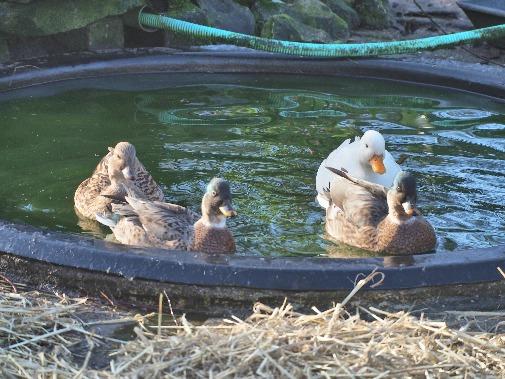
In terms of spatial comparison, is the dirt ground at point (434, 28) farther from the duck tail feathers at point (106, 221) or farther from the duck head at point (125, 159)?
the duck tail feathers at point (106, 221)

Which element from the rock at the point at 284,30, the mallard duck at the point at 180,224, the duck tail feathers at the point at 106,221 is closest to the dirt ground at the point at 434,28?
the rock at the point at 284,30

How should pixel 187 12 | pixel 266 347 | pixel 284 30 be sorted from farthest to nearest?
1. pixel 284 30
2. pixel 187 12
3. pixel 266 347

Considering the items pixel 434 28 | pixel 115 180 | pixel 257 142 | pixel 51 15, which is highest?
pixel 51 15

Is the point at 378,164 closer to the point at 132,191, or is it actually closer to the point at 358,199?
the point at 358,199

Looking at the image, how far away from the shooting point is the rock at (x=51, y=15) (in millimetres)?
9406

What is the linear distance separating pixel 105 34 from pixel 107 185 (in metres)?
3.89

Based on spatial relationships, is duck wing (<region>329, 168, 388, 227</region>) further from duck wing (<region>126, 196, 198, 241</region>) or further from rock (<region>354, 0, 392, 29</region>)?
rock (<region>354, 0, 392, 29</region>)

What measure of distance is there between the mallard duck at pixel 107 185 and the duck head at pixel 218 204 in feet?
2.65

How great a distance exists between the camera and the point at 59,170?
724 cm

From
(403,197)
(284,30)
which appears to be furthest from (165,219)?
(284,30)

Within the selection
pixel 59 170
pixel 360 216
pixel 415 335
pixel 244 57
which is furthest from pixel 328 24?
pixel 415 335

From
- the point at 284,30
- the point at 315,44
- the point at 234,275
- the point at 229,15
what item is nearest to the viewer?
the point at 234,275

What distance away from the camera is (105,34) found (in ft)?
33.6

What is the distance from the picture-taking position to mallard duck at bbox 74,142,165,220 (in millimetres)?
6387
